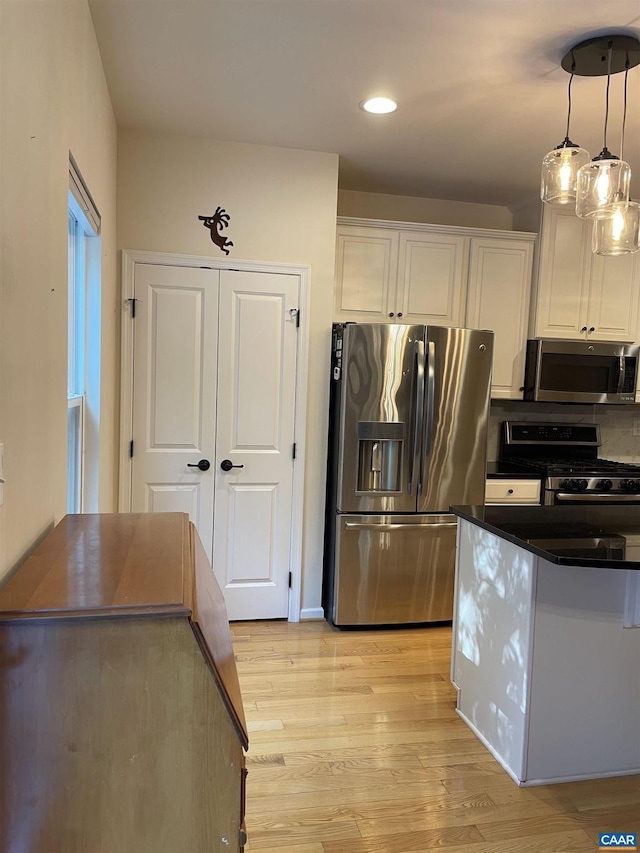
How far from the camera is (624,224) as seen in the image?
2.13 metres

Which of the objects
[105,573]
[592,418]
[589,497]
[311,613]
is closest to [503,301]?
[592,418]

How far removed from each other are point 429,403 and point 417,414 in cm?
9

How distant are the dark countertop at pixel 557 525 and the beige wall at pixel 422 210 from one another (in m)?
2.32

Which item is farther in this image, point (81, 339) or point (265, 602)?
point (265, 602)

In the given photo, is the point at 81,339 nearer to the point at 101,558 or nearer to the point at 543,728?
the point at 101,558

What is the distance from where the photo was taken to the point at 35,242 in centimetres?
137

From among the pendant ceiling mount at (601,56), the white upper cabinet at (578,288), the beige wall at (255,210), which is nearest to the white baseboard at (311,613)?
the beige wall at (255,210)

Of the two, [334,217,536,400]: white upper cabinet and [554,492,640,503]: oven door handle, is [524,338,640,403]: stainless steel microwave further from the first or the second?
[554,492,640,503]: oven door handle

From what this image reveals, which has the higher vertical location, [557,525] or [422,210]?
[422,210]

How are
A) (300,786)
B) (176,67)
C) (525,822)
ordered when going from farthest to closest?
(176,67), (300,786), (525,822)

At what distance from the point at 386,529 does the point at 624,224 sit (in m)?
1.96

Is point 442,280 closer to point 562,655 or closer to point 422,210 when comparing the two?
point 422,210

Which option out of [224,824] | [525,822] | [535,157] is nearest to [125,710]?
[224,824]

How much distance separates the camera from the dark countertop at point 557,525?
1.79m
